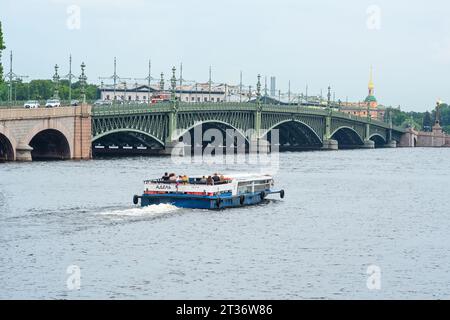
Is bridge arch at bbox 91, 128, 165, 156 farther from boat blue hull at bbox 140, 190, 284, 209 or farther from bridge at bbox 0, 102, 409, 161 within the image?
boat blue hull at bbox 140, 190, 284, 209

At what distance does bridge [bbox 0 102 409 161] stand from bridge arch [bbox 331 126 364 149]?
41.8 inches

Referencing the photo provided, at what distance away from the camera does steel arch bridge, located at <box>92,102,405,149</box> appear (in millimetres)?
104938

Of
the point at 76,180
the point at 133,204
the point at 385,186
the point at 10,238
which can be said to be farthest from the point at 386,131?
the point at 10,238

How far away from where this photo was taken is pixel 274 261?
40.6 m

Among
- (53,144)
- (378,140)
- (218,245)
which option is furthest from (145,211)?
(378,140)

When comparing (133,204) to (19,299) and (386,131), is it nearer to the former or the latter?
(19,299)

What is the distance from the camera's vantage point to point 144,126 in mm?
111875

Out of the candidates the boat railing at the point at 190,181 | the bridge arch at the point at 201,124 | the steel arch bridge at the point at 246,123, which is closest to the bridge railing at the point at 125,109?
the steel arch bridge at the point at 246,123

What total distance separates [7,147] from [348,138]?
322 feet

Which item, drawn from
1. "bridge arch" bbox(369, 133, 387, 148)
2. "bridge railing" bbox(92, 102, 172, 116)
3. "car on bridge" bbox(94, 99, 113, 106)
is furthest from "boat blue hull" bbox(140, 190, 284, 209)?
"bridge arch" bbox(369, 133, 387, 148)

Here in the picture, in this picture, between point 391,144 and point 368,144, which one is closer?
point 368,144

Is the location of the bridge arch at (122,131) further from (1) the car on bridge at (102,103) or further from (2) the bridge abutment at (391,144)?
(2) the bridge abutment at (391,144)

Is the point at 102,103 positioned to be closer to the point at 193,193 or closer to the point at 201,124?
the point at 201,124

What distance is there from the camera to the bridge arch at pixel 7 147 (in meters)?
86.2
